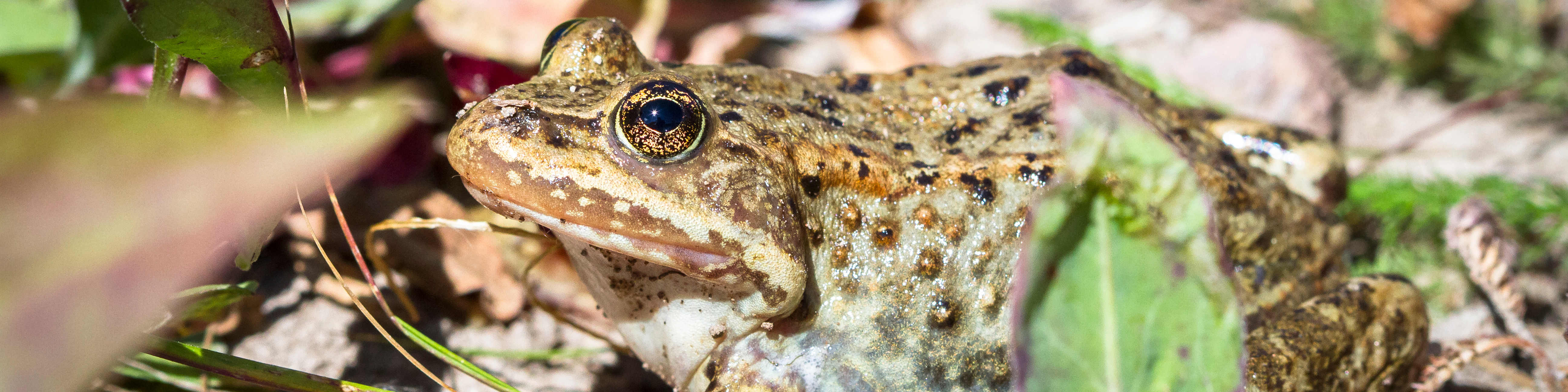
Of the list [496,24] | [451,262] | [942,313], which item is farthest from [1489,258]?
[496,24]

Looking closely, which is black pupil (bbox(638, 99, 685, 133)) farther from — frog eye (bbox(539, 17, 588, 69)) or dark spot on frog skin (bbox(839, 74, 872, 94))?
dark spot on frog skin (bbox(839, 74, 872, 94))

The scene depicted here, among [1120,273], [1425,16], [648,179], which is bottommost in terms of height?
[1120,273]

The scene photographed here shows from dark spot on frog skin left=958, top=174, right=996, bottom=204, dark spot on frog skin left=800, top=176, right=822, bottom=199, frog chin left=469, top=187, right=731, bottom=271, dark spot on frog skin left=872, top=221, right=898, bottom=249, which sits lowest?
frog chin left=469, top=187, right=731, bottom=271

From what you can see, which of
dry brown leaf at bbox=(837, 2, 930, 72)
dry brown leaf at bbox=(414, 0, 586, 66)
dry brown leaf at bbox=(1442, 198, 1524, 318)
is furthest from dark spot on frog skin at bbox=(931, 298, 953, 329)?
dry brown leaf at bbox=(837, 2, 930, 72)

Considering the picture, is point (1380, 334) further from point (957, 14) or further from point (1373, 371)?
point (957, 14)

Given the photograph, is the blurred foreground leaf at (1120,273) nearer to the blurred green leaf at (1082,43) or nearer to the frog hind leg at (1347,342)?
the frog hind leg at (1347,342)

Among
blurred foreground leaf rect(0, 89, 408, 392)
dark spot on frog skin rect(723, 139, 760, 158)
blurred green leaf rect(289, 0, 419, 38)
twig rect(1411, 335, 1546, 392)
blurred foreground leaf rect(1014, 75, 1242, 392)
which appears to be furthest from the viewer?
blurred green leaf rect(289, 0, 419, 38)

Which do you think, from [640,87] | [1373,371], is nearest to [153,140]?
[640,87]

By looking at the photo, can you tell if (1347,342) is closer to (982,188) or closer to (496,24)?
(982,188)
